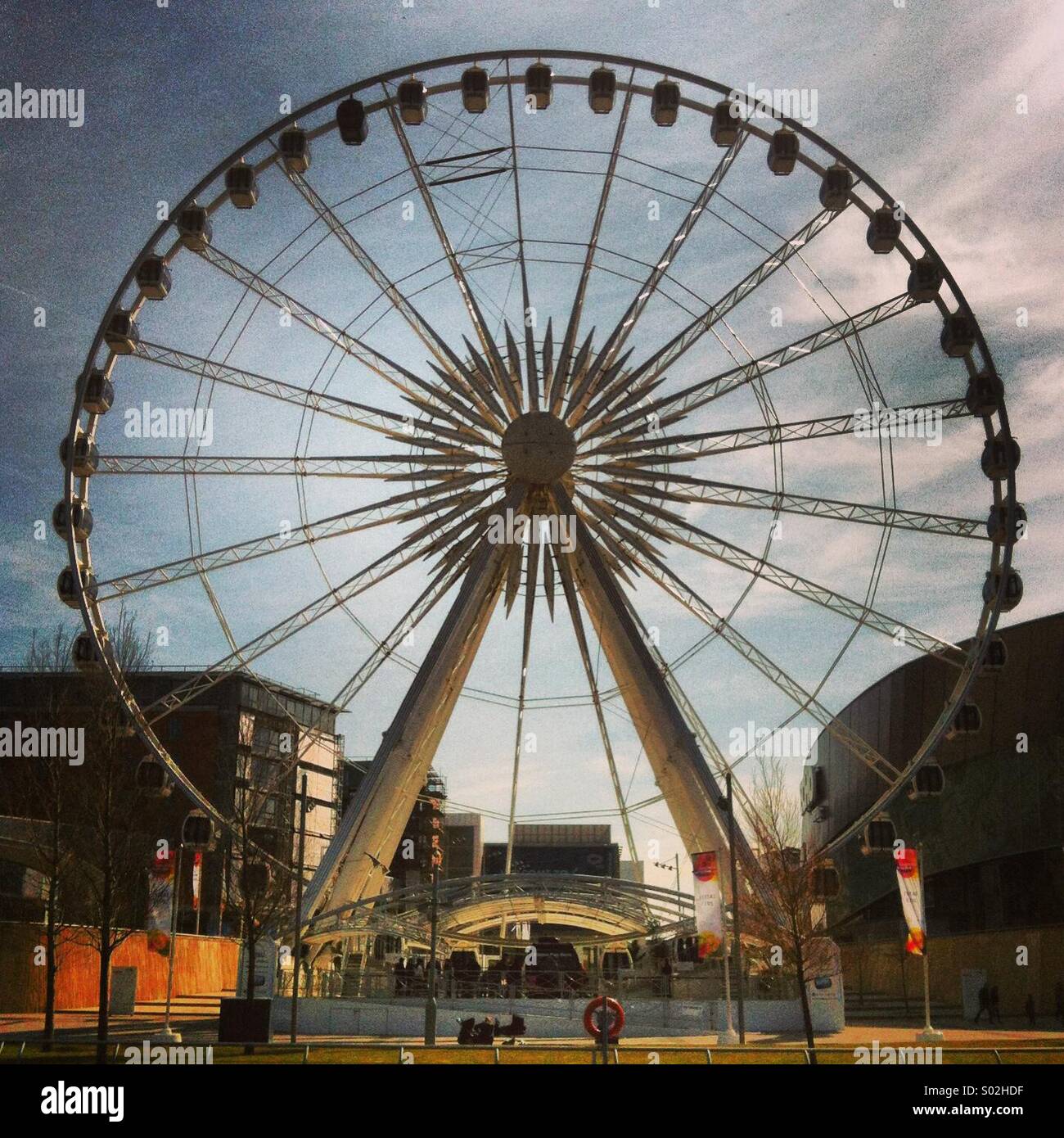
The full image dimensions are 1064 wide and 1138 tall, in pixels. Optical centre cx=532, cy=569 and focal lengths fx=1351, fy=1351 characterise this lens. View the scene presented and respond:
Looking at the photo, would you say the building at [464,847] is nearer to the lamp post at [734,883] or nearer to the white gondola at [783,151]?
the lamp post at [734,883]

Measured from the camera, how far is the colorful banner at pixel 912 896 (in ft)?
108

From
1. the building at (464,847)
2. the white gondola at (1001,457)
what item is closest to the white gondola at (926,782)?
the white gondola at (1001,457)

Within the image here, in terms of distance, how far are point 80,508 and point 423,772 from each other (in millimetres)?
10967

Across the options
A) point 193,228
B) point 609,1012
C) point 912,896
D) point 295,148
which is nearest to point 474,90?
point 295,148

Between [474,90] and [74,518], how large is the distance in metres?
14.9

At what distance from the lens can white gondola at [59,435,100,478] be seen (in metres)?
33.9

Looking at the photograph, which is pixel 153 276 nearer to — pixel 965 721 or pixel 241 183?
pixel 241 183

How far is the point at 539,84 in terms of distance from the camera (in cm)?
3481

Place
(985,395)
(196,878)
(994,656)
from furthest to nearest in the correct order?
(196,878)
(985,395)
(994,656)

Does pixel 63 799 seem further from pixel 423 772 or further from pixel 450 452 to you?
pixel 450 452

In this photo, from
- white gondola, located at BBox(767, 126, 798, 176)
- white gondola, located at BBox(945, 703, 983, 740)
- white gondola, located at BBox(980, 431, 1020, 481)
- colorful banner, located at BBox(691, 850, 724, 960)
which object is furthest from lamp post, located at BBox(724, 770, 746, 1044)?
white gondola, located at BBox(767, 126, 798, 176)

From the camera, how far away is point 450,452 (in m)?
35.5

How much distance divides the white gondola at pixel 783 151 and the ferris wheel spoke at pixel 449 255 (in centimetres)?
848
